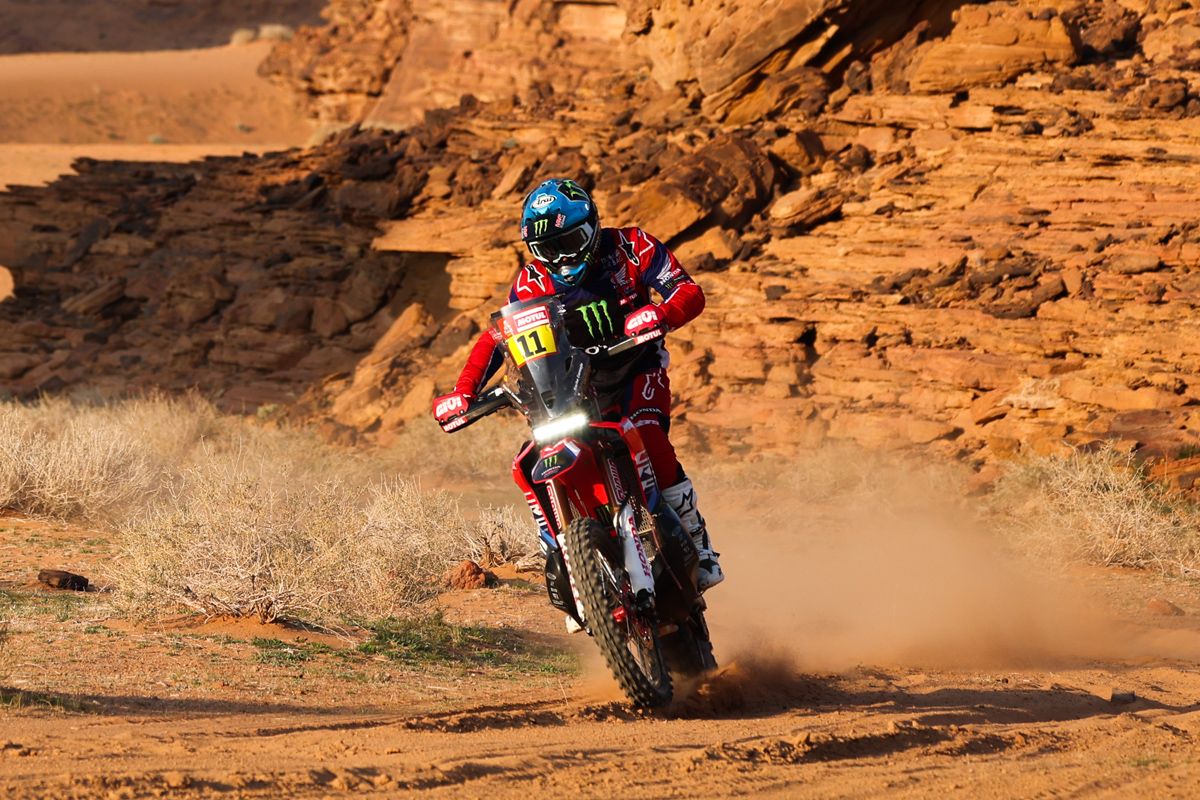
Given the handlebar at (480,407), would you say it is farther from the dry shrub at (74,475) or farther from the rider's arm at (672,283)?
the dry shrub at (74,475)

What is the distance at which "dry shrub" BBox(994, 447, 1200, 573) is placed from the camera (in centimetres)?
1279

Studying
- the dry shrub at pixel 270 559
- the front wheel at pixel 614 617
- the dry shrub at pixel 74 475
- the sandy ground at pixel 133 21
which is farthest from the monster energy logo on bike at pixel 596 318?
the sandy ground at pixel 133 21

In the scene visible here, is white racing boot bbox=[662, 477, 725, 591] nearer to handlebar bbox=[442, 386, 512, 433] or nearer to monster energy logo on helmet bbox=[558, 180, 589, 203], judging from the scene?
handlebar bbox=[442, 386, 512, 433]

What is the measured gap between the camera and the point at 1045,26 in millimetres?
20141

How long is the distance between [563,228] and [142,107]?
185ft

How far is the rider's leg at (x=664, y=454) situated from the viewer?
7016 millimetres

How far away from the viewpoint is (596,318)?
6.99m

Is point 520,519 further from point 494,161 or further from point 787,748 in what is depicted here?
point 494,161

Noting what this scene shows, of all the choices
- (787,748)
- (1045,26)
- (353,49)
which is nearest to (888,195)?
(1045,26)

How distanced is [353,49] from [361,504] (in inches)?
1176

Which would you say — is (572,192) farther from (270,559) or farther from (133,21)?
(133,21)

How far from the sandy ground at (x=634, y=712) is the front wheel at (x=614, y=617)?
6.0 inches

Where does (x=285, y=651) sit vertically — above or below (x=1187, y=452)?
above

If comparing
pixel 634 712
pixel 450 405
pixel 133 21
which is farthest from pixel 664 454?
pixel 133 21
